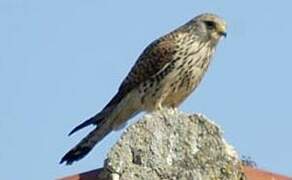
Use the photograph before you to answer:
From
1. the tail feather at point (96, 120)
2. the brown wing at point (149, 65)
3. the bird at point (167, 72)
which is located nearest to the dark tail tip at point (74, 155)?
the tail feather at point (96, 120)

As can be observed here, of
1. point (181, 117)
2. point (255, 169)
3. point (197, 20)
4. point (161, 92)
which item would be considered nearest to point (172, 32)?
point (197, 20)

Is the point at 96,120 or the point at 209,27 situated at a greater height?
the point at 209,27

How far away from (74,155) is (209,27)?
2244mm

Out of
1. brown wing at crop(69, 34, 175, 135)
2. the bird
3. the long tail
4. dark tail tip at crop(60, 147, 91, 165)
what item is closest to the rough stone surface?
dark tail tip at crop(60, 147, 91, 165)

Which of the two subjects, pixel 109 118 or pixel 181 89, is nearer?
pixel 181 89

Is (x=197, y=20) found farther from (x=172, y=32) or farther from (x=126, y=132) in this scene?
(x=126, y=132)

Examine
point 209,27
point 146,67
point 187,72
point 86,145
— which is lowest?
point 86,145

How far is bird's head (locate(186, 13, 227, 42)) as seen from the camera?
325 inches

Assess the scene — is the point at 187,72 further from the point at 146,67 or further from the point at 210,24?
the point at 210,24

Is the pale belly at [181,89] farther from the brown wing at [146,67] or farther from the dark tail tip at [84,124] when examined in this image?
the dark tail tip at [84,124]

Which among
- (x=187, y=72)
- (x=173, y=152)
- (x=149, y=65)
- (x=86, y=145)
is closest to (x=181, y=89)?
(x=187, y=72)

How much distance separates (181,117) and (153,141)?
0.19m

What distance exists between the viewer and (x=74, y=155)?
6.67 metres

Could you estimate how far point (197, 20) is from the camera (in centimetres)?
845
